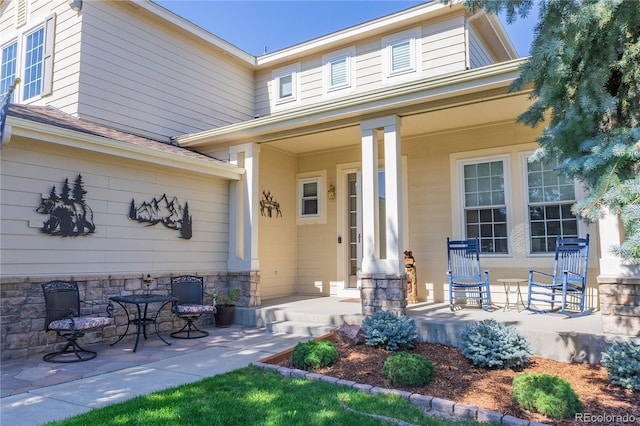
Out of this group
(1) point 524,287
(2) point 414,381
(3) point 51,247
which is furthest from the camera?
(1) point 524,287

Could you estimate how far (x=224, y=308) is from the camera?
6590 mm

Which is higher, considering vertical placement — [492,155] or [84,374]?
[492,155]

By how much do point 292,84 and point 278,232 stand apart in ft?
10.5

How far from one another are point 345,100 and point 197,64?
4003 millimetres

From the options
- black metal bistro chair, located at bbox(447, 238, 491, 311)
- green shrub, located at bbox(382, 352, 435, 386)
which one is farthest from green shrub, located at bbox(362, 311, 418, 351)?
black metal bistro chair, located at bbox(447, 238, 491, 311)

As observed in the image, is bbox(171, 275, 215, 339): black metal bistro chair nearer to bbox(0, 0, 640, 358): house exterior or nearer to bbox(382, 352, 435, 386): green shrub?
bbox(0, 0, 640, 358): house exterior

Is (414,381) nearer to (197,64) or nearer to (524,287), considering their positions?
(524,287)

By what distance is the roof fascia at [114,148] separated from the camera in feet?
15.5

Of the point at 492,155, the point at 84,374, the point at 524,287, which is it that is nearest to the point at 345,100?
the point at 492,155

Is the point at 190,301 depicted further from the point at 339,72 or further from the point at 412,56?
the point at 412,56

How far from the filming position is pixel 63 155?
5.22m

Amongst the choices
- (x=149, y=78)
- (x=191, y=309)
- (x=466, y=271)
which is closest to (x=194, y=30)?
(x=149, y=78)

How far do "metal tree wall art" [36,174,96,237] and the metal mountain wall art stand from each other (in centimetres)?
63

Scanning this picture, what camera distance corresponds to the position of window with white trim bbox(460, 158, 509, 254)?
22.2 feet
